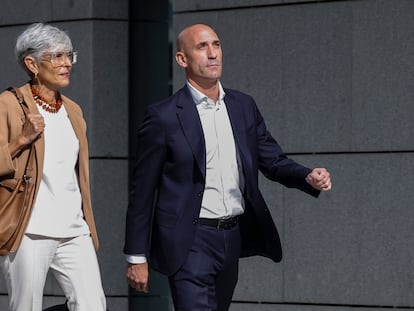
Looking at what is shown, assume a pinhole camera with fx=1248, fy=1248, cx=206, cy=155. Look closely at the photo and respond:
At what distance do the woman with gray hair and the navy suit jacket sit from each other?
0.34 metres

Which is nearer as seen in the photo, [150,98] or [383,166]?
[383,166]

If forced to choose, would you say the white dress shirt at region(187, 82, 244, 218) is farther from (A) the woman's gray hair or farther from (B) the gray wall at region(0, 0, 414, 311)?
(B) the gray wall at region(0, 0, 414, 311)

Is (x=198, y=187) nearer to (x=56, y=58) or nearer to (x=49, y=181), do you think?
(x=49, y=181)

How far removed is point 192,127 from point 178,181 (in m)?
0.26

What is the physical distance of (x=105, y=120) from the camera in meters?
9.75

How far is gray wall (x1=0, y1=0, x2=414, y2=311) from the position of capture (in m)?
8.49

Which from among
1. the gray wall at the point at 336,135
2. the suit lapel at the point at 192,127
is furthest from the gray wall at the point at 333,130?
the suit lapel at the point at 192,127

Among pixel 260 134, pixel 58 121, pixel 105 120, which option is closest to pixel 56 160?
pixel 58 121

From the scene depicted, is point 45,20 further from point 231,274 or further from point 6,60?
point 231,274

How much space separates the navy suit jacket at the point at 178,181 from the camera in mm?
5805

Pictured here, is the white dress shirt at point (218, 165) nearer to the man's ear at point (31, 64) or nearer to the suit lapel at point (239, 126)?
the suit lapel at point (239, 126)

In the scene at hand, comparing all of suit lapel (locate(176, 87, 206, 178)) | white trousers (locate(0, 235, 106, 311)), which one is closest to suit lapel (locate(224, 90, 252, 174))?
suit lapel (locate(176, 87, 206, 178))

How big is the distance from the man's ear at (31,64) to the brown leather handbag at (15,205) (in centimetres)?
26

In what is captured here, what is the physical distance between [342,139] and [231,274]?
292 centimetres
